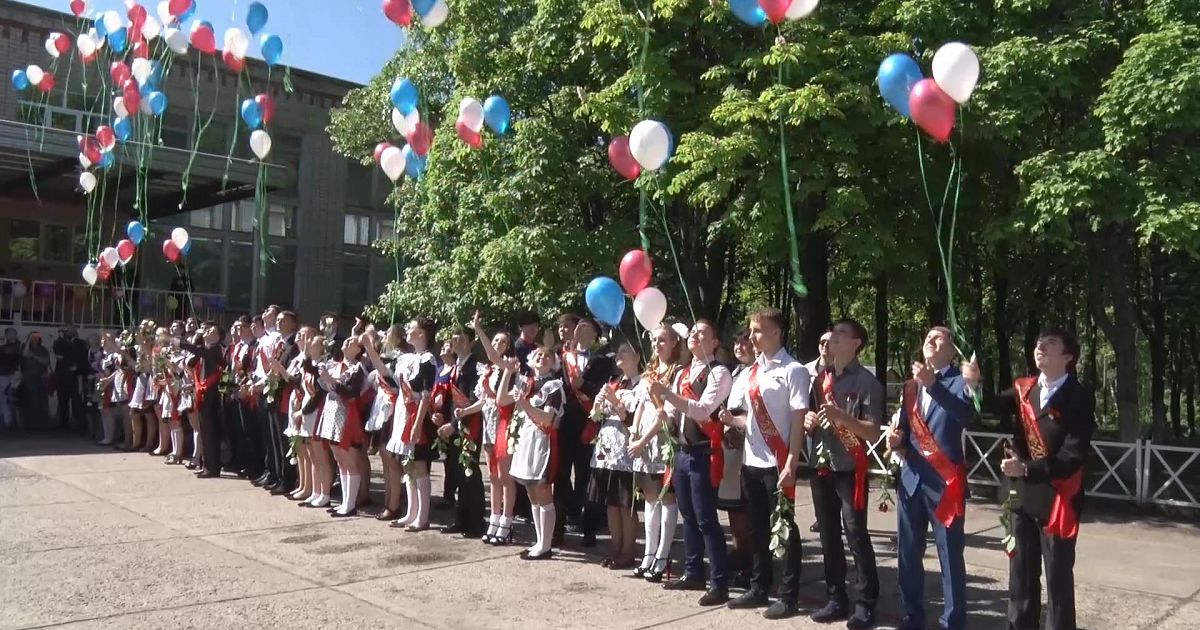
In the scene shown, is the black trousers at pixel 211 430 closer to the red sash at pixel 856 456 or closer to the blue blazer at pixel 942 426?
the red sash at pixel 856 456

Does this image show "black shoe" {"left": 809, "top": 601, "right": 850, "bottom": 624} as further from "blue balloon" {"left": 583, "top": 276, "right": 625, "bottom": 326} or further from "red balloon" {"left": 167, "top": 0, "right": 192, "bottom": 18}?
"red balloon" {"left": 167, "top": 0, "right": 192, "bottom": 18}

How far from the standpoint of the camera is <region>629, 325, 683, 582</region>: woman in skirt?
22.0 feet

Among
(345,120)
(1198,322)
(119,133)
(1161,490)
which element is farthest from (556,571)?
(1198,322)

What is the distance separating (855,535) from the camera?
5738 millimetres

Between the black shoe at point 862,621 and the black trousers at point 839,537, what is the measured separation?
0.03 metres

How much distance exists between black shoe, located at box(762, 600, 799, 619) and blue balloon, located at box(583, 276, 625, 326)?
253cm

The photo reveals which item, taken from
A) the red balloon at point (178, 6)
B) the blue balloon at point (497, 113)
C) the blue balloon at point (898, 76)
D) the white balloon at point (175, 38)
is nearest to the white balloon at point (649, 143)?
the blue balloon at point (898, 76)

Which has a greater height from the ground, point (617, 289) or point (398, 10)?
point (398, 10)

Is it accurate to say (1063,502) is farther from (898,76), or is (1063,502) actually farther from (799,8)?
(799,8)

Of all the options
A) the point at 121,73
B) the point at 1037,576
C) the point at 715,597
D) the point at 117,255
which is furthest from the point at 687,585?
the point at 117,255

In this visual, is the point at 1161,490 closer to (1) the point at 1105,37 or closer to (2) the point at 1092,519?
(2) the point at 1092,519

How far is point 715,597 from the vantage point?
20.5 feet

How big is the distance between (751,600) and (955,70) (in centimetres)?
371

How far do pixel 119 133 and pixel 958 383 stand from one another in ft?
41.7
